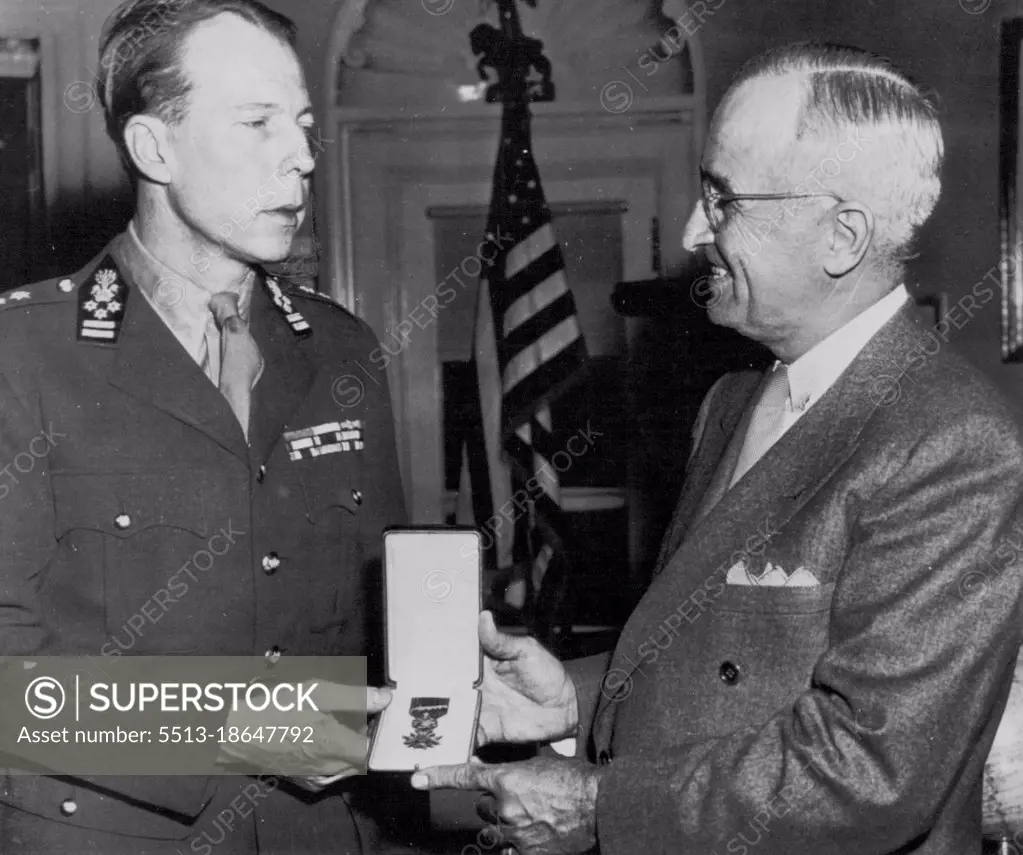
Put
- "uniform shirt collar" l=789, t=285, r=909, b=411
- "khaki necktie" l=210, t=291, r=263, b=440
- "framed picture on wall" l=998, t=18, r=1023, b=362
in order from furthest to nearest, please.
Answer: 1. "framed picture on wall" l=998, t=18, r=1023, b=362
2. "khaki necktie" l=210, t=291, r=263, b=440
3. "uniform shirt collar" l=789, t=285, r=909, b=411

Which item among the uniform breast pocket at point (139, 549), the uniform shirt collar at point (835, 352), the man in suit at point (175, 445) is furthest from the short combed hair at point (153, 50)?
the uniform shirt collar at point (835, 352)

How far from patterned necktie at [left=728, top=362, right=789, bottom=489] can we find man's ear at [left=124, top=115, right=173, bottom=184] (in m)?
1.00

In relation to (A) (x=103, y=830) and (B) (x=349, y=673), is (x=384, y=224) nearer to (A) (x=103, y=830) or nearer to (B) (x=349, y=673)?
(B) (x=349, y=673)

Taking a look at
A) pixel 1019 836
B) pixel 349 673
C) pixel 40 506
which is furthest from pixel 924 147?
pixel 40 506

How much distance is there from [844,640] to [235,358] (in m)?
1.07

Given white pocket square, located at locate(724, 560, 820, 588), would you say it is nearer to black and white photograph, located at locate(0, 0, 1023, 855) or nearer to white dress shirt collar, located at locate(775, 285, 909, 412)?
black and white photograph, located at locate(0, 0, 1023, 855)

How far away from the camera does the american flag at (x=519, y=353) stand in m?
3.03

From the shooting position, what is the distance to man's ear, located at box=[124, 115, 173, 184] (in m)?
1.70

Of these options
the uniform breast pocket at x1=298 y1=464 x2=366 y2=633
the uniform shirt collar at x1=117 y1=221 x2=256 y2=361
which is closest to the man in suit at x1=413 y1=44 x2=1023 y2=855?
the uniform breast pocket at x1=298 y1=464 x2=366 y2=633

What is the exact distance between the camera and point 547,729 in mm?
1744

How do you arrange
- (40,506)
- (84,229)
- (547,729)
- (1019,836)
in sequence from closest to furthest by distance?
(1019,836) < (40,506) < (547,729) < (84,229)

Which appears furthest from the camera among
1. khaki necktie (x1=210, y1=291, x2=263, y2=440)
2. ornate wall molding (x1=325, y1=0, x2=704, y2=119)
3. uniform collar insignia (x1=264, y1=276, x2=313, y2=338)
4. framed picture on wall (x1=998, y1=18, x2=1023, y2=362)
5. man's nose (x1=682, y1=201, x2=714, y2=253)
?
ornate wall molding (x1=325, y1=0, x2=704, y2=119)

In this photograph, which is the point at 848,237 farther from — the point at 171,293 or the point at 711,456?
the point at 171,293

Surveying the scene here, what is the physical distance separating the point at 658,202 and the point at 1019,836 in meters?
2.03
